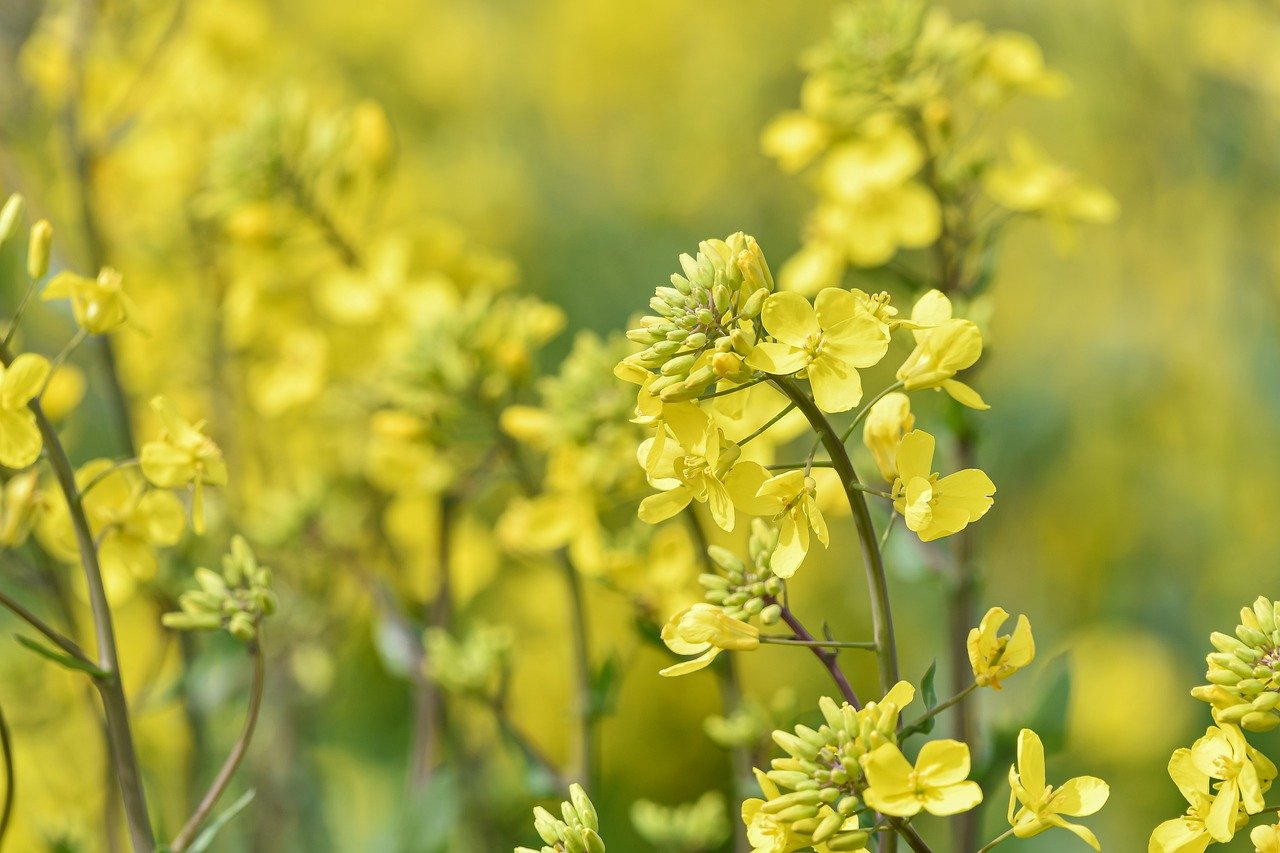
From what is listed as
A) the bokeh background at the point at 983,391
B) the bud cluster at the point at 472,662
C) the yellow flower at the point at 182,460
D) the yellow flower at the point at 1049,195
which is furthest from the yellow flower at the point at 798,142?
the yellow flower at the point at 182,460

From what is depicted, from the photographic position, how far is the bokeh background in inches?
65.0

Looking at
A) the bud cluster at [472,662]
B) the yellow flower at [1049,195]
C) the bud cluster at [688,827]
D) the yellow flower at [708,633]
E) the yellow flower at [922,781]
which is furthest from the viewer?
the yellow flower at [1049,195]

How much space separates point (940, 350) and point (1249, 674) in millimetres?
254

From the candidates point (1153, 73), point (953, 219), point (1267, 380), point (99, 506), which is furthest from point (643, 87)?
point (99, 506)

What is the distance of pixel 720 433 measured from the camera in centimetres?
69

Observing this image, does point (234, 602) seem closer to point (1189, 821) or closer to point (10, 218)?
point (10, 218)

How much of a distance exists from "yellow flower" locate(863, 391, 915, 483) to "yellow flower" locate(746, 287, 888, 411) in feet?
0.14

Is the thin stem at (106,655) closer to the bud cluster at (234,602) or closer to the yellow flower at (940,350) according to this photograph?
the bud cluster at (234,602)

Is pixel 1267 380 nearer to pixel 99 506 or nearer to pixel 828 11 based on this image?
pixel 99 506

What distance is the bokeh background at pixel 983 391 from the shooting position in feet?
5.41

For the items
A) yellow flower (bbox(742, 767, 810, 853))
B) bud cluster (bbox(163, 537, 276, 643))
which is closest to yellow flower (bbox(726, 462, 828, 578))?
yellow flower (bbox(742, 767, 810, 853))

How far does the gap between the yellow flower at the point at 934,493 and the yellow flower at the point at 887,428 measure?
1 centimetres

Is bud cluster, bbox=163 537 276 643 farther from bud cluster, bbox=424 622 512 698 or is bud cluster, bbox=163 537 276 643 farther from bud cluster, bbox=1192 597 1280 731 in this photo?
bud cluster, bbox=1192 597 1280 731

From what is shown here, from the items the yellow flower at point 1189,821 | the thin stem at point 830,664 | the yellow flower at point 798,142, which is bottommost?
the yellow flower at point 1189,821
